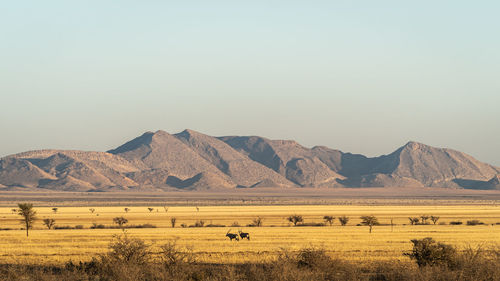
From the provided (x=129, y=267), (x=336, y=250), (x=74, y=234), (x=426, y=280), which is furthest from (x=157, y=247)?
(x=426, y=280)

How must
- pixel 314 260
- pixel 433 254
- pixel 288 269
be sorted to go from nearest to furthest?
pixel 288 269
pixel 314 260
pixel 433 254

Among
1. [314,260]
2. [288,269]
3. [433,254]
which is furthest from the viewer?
[433,254]

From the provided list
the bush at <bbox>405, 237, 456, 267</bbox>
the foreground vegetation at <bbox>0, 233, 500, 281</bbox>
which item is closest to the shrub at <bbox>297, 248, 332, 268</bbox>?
the foreground vegetation at <bbox>0, 233, 500, 281</bbox>

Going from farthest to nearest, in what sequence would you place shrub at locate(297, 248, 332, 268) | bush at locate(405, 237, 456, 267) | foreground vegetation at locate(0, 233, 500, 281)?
1. bush at locate(405, 237, 456, 267)
2. shrub at locate(297, 248, 332, 268)
3. foreground vegetation at locate(0, 233, 500, 281)

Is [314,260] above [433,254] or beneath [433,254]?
beneath

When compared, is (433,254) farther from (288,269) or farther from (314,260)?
(288,269)

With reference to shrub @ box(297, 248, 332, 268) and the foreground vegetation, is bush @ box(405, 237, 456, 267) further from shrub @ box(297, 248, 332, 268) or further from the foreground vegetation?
shrub @ box(297, 248, 332, 268)

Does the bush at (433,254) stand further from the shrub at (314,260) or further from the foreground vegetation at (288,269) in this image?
the shrub at (314,260)

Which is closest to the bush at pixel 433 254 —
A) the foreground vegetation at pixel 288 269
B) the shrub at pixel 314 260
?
the foreground vegetation at pixel 288 269

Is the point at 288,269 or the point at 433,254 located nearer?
the point at 288,269

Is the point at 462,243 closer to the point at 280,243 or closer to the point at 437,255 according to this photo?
the point at 280,243

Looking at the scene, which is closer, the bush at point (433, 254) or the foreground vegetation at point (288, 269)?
the foreground vegetation at point (288, 269)

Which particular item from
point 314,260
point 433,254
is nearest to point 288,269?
point 314,260

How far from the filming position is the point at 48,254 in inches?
1582
